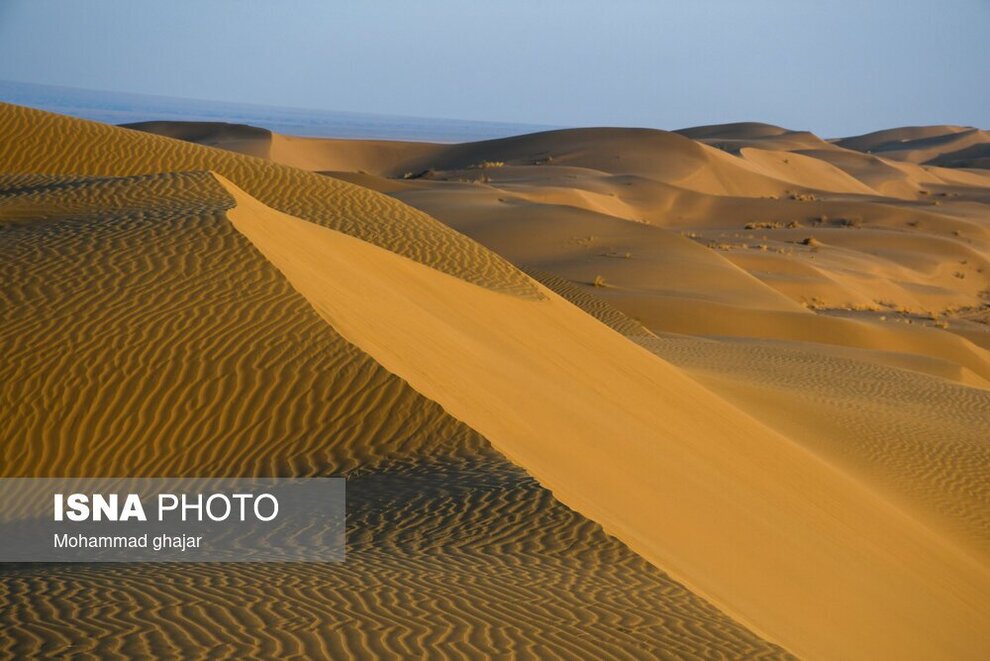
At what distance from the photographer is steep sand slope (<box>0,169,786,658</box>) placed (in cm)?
518

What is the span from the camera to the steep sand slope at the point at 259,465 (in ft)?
17.0

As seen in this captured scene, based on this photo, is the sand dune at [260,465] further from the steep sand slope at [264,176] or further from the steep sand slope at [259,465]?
the steep sand slope at [264,176]

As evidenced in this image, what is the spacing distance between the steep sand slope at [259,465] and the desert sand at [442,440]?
0.02 m

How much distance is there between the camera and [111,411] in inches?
341

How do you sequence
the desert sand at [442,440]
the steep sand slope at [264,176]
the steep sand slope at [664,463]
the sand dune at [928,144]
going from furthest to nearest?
the sand dune at [928,144] < the steep sand slope at [264,176] < the steep sand slope at [664,463] < the desert sand at [442,440]

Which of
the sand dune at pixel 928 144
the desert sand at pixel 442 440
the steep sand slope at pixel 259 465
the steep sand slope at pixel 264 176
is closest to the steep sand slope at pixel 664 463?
the desert sand at pixel 442 440

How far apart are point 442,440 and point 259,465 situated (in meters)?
1.17

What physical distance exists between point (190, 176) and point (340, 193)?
5.17 metres

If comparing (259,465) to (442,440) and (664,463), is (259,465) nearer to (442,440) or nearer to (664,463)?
(442,440)

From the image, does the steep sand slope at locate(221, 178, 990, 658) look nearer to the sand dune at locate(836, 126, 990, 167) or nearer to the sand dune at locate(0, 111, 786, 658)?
the sand dune at locate(0, 111, 786, 658)

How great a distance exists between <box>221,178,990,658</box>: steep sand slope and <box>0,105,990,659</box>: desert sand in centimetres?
4

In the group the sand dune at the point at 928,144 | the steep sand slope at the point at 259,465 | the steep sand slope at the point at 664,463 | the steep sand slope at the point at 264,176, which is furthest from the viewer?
the sand dune at the point at 928,144

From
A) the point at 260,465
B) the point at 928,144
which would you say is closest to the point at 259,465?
the point at 260,465

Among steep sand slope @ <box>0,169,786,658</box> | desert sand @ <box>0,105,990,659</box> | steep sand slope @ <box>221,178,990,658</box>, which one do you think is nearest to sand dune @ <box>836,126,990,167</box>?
desert sand @ <box>0,105,990,659</box>
